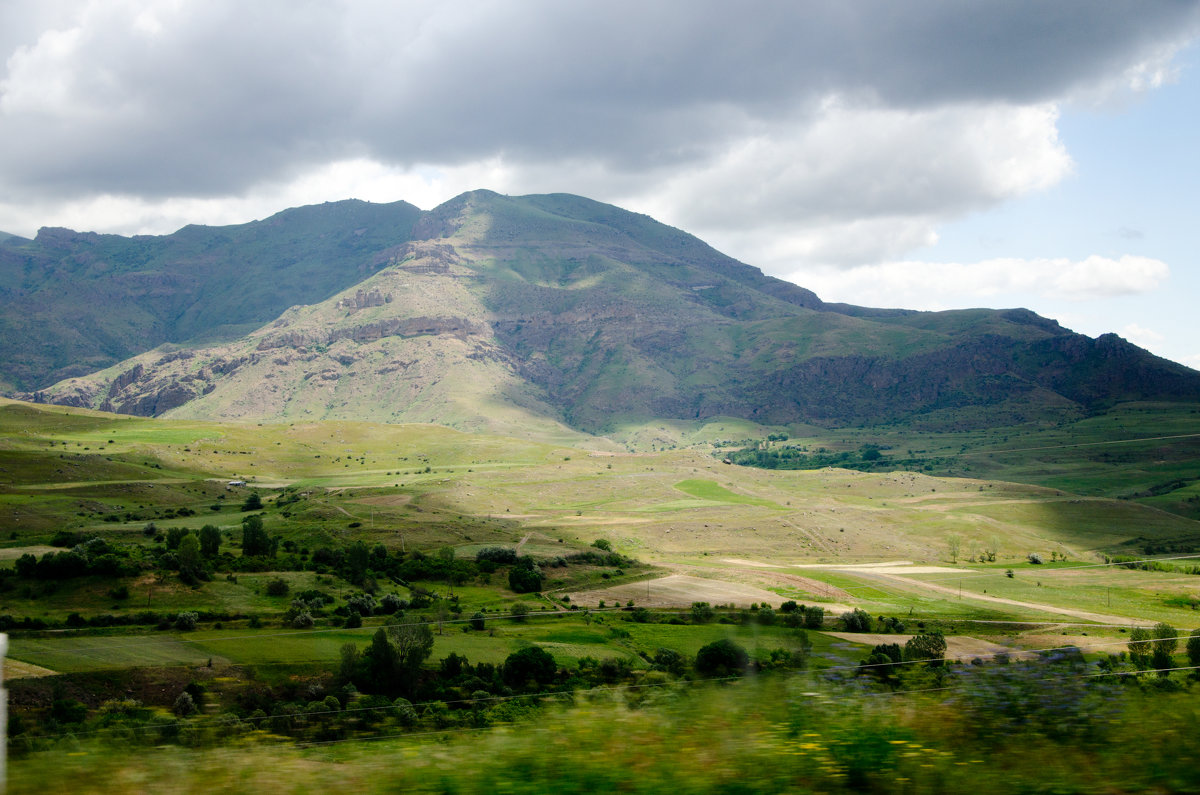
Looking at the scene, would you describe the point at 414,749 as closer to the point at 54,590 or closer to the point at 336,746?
the point at 336,746

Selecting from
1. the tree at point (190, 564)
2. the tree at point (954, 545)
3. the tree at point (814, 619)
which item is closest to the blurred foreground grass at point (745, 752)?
the tree at point (814, 619)

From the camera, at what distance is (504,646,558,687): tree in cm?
4134

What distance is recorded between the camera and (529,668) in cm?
4222

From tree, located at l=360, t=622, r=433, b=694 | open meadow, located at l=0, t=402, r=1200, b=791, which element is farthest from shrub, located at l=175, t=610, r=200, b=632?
tree, located at l=360, t=622, r=433, b=694

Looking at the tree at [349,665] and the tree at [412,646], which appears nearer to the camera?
the tree at [349,665]

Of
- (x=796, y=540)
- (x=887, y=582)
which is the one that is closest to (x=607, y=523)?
(x=796, y=540)

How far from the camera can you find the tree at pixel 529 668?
4134 centimetres

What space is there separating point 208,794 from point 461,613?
61.7m

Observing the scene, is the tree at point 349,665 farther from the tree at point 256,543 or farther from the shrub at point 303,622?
the tree at point 256,543

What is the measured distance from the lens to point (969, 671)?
462 inches

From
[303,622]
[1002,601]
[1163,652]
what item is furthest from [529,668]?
[1002,601]

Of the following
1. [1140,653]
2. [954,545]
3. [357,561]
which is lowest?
[954,545]

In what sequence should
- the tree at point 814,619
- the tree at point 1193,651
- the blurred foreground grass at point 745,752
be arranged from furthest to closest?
the tree at point 814,619, the tree at point 1193,651, the blurred foreground grass at point 745,752

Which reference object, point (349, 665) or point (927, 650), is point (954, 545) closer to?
point (349, 665)
